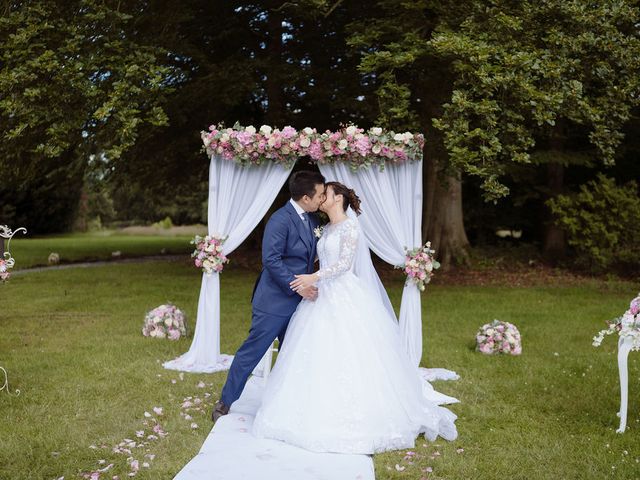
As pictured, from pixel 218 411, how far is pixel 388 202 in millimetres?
2716

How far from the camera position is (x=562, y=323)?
33.6 ft

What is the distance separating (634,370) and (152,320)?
239 inches

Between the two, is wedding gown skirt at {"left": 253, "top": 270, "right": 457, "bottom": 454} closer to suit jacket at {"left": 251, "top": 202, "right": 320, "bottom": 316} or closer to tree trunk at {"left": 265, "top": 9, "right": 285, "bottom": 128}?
suit jacket at {"left": 251, "top": 202, "right": 320, "bottom": 316}

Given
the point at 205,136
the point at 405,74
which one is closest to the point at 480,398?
the point at 205,136

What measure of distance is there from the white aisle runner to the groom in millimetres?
564

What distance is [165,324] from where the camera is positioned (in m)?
8.83

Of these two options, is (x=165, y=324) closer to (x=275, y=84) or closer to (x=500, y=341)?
(x=500, y=341)

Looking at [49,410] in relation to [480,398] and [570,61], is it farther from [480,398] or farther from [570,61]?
[570,61]

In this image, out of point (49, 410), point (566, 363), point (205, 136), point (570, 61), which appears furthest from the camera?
point (570, 61)

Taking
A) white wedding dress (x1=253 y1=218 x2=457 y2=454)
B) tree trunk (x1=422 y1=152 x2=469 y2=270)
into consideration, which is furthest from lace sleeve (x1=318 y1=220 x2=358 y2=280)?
tree trunk (x1=422 y1=152 x2=469 y2=270)

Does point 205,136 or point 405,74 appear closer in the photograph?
point 205,136

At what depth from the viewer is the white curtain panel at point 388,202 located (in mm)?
6789

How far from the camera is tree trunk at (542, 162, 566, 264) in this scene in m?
16.9

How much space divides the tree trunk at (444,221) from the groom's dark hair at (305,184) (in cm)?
1034
